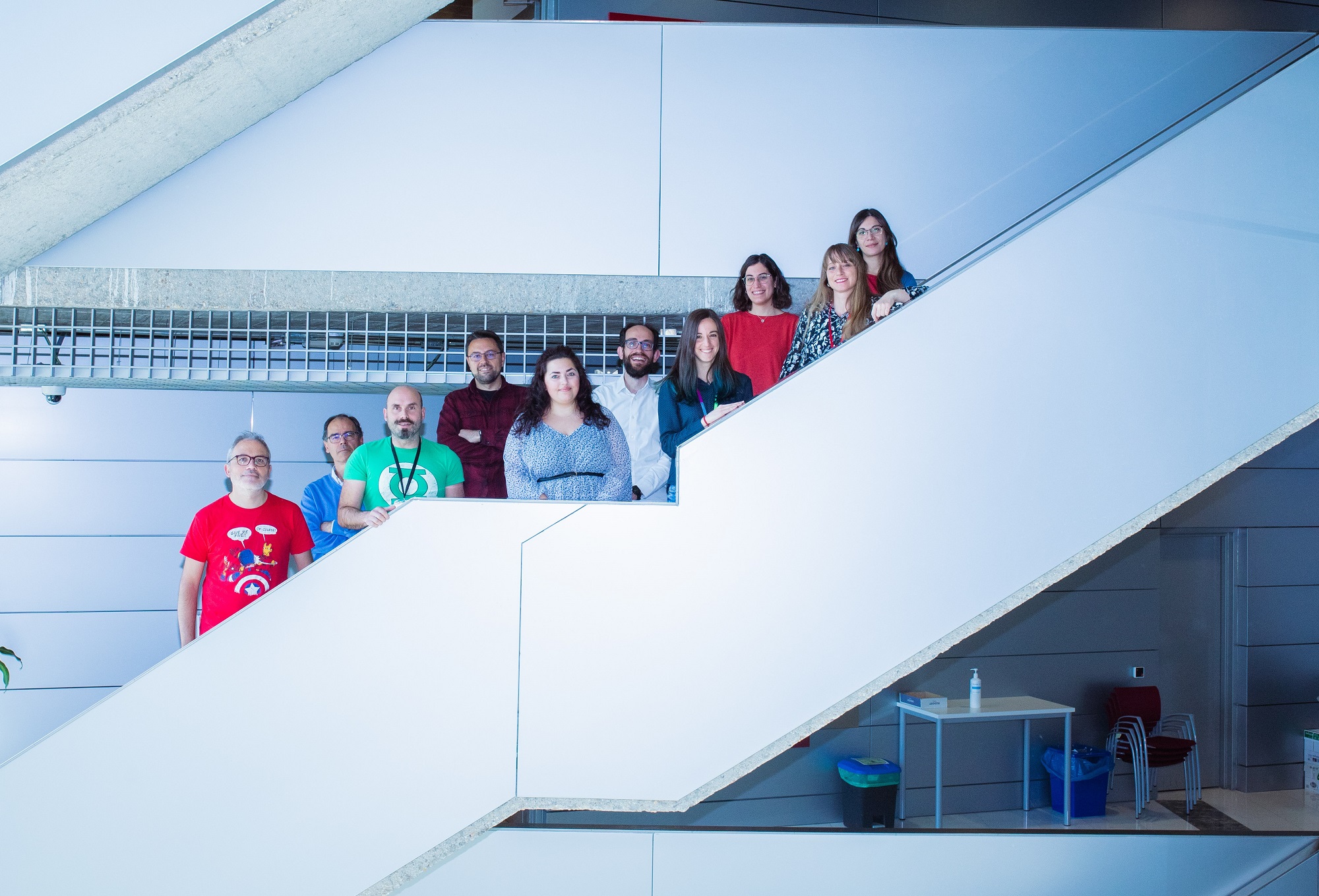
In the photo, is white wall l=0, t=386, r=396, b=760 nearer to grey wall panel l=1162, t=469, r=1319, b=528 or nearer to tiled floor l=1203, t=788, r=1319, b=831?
grey wall panel l=1162, t=469, r=1319, b=528

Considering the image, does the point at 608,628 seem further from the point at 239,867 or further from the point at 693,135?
the point at 693,135

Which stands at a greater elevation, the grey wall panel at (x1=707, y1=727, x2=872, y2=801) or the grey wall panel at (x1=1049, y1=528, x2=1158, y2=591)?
the grey wall panel at (x1=1049, y1=528, x2=1158, y2=591)

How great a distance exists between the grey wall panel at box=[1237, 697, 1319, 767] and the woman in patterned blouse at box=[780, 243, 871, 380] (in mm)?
6017

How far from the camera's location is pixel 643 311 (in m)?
3.87

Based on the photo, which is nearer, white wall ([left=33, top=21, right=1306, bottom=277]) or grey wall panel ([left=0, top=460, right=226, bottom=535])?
white wall ([left=33, top=21, right=1306, bottom=277])

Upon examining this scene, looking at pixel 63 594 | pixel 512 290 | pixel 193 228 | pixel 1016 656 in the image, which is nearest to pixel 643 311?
pixel 512 290

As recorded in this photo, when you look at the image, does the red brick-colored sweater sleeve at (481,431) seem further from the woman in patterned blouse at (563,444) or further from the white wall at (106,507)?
the white wall at (106,507)

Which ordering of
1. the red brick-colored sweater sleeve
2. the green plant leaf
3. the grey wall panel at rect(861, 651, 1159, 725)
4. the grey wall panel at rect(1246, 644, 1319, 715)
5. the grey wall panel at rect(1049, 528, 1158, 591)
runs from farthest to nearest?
the grey wall panel at rect(1246, 644, 1319, 715) < the grey wall panel at rect(1049, 528, 1158, 591) < the grey wall panel at rect(861, 651, 1159, 725) < the green plant leaf < the red brick-colored sweater sleeve

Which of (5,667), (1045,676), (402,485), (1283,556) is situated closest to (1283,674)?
(1283,556)

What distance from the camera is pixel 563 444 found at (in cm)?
265

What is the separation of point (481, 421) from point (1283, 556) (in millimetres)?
6713

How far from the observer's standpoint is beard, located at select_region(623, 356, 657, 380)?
3270 mm

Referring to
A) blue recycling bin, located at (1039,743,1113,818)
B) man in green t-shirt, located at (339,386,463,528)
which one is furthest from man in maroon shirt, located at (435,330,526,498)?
blue recycling bin, located at (1039,743,1113,818)

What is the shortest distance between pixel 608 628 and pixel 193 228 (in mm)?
2732
